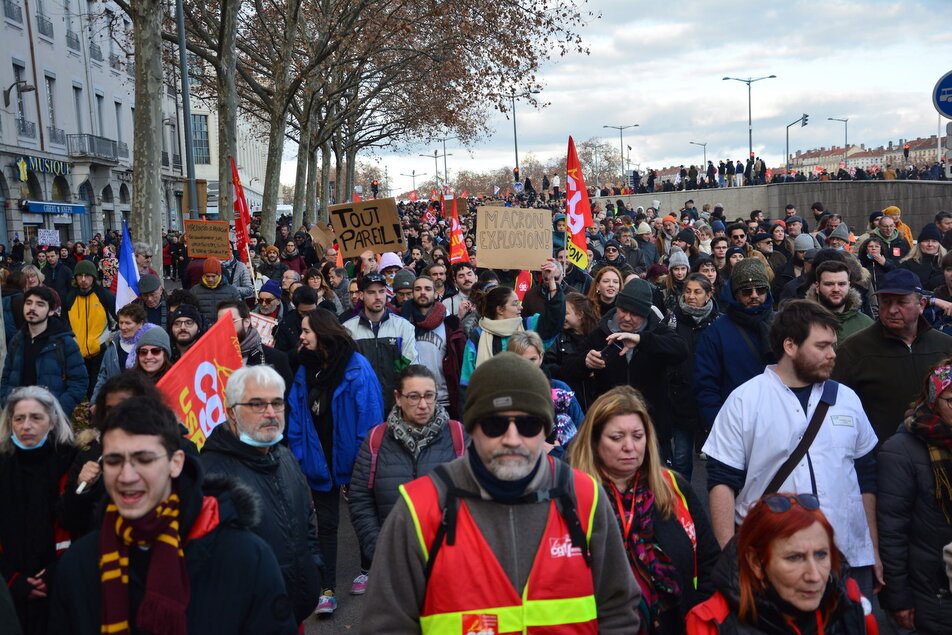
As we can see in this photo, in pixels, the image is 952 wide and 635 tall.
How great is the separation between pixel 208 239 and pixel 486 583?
10904 mm

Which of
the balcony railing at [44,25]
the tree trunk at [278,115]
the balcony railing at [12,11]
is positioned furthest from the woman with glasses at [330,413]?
the balcony railing at [44,25]

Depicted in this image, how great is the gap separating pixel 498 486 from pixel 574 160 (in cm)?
807

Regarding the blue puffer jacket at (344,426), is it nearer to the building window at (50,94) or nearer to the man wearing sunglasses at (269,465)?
the man wearing sunglasses at (269,465)

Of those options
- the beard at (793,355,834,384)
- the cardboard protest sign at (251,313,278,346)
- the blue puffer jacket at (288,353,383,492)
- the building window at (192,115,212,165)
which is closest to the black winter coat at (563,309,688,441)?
the blue puffer jacket at (288,353,383,492)

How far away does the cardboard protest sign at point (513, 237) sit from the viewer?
9297 mm

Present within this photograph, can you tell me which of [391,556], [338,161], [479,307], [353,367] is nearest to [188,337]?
[353,367]

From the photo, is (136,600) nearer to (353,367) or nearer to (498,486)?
(498,486)

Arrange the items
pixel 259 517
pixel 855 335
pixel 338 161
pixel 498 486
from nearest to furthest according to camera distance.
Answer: pixel 498 486 → pixel 259 517 → pixel 855 335 → pixel 338 161

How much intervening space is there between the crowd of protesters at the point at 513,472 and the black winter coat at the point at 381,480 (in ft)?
0.03

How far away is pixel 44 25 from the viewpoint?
34.9 meters

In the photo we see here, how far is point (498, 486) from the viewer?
7.89 feet

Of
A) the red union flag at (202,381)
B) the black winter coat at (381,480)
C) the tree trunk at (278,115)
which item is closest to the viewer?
the black winter coat at (381,480)

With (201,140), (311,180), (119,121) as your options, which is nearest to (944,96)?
(311,180)

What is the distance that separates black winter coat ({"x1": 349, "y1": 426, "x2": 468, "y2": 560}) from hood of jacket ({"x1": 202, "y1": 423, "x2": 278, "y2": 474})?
2.00 feet
